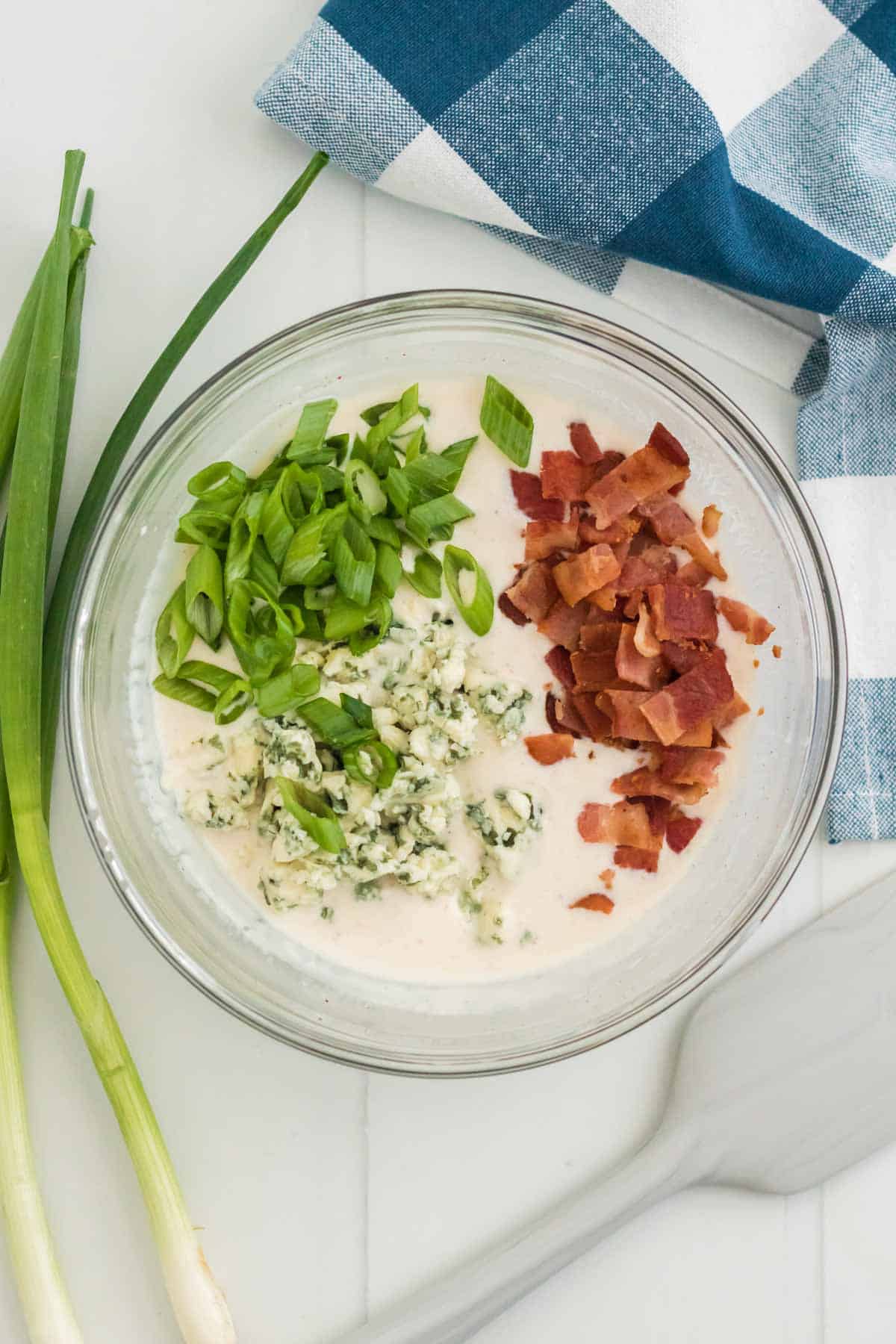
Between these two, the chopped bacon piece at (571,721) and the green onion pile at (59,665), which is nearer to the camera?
the green onion pile at (59,665)

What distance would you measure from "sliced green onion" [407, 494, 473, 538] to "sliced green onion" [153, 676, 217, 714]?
376 millimetres

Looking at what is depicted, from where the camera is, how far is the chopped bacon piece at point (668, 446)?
1711mm

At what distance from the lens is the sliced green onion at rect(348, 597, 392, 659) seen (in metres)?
1.65

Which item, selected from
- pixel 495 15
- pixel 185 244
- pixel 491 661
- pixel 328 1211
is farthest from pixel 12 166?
pixel 328 1211

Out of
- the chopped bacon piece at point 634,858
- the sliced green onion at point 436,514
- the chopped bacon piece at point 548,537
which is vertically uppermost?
the sliced green onion at point 436,514

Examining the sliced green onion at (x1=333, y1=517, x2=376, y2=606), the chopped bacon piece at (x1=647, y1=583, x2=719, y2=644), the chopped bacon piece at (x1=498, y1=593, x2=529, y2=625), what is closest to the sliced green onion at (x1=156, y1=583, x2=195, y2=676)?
the sliced green onion at (x1=333, y1=517, x2=376, y2=606)

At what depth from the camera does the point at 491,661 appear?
1.71 meters

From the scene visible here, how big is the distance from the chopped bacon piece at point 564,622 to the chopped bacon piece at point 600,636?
1 centimetres

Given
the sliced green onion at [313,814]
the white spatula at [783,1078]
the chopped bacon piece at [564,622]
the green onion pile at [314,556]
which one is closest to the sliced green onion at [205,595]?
the green onion pile at [314,556]

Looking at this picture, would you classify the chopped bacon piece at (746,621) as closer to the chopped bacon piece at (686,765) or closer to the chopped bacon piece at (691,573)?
the chopped bacon piece at (691,573)

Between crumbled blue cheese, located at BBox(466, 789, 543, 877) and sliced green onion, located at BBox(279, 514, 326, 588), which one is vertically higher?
sliced green onion, located at BBox(279, 514, 326, 588)

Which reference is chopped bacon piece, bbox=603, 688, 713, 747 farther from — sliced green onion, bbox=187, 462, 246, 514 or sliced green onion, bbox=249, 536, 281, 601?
sliced green onion, bbox=187, 462, 246, 514

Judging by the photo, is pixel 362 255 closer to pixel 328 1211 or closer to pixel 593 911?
pixel 593 911

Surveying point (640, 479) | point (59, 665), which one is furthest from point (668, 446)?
point (59, 665)
